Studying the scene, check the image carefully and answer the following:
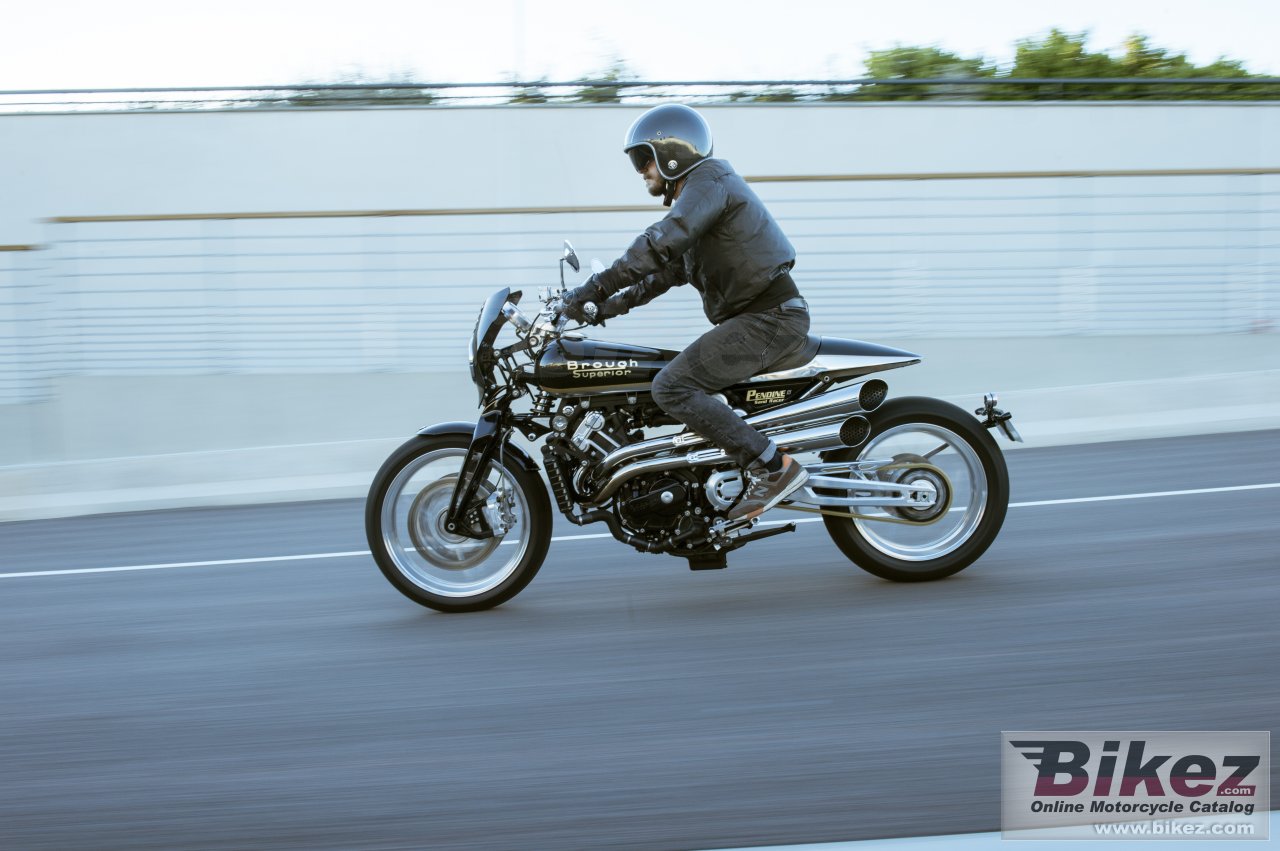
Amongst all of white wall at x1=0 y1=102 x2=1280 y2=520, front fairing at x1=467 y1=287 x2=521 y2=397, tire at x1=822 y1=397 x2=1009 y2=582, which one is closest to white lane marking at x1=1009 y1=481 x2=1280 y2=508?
tire at x1=822 y1=397 x2=1009 y2=582

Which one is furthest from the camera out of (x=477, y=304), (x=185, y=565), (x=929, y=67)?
(x=929, y=67)

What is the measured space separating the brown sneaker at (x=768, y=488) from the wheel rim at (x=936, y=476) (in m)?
0.43

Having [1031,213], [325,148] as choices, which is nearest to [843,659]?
[1031,213]

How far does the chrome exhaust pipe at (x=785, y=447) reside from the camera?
5848 mm

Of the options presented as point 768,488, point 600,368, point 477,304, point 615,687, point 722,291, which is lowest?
point 615,687

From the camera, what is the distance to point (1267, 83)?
19.4 meters

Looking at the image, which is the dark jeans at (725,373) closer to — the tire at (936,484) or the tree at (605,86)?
the tire at (936,484)

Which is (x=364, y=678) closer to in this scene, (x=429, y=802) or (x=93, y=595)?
(x=429, y=802)

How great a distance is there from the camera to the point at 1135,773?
3889 millimetres

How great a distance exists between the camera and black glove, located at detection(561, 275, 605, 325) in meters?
5.70

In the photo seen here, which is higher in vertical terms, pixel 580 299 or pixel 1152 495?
pixel 580 299

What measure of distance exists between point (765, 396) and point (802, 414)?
0.59ft

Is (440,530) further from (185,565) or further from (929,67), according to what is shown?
(929,67)

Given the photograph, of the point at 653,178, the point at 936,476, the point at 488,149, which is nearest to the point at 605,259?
the point at 653,178
